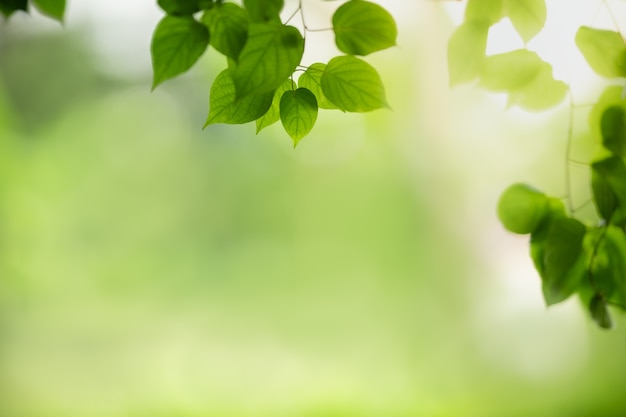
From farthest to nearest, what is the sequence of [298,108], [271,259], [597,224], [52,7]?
[271,259]
[597,224]
[298,108]
[52,7]

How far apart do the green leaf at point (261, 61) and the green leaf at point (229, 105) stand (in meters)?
0.04

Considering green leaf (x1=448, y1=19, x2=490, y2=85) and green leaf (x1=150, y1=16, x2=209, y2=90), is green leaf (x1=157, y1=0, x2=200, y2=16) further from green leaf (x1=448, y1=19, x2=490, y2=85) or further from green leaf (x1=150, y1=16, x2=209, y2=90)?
green leaf (x1=448, y1=19, x2=490, y2=85)

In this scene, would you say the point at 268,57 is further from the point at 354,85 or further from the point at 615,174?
the point at 615,174

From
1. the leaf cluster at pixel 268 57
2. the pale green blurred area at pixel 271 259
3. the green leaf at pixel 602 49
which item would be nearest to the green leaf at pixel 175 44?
the leaf cluster at pixel 268 57

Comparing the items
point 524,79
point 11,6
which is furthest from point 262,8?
point 524,79

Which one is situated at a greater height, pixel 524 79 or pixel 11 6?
pixel 11 6

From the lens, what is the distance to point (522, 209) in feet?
1.54

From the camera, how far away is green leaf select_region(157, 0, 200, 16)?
311 millimetres

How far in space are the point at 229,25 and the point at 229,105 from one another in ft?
0.20

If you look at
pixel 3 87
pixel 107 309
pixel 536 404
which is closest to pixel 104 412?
pixel 107 309

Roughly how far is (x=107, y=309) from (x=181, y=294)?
216 mm

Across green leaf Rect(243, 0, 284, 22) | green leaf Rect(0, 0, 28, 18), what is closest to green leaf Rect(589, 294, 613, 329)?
green leaf Rect(243, 0, 284, 22)

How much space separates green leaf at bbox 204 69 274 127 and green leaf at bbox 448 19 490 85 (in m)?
0.15

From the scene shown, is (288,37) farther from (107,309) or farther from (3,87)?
(3,87)
